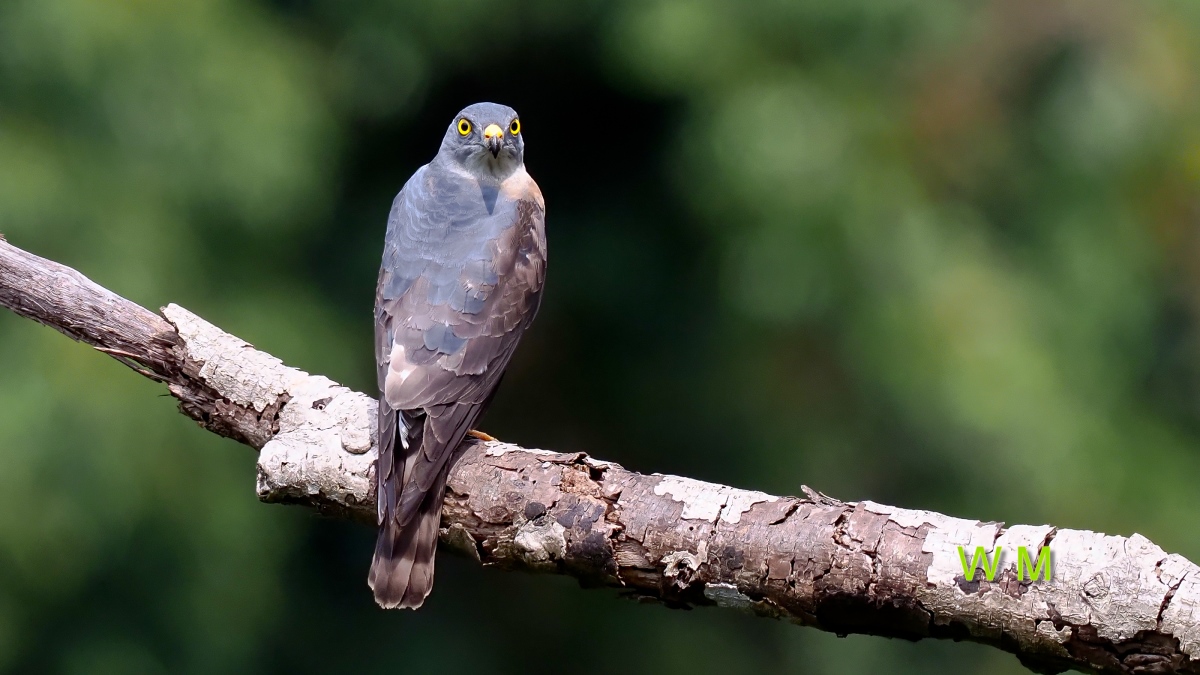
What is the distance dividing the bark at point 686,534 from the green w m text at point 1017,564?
1cm

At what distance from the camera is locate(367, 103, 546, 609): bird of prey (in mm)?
3127

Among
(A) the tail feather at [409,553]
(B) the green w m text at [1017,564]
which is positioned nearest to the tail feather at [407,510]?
(A) the tail feather at [409,553]

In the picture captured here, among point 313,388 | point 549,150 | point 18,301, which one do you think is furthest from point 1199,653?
point 549,150

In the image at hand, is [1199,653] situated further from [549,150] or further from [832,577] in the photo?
[549,150]

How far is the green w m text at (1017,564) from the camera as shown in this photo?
2.42 metres

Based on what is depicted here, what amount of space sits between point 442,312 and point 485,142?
3.14 ft

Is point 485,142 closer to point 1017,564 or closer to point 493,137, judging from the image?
point 493,137

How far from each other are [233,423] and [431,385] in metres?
0.64

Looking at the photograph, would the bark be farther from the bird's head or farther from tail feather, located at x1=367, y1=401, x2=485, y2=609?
the bird's head

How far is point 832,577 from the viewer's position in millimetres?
2592

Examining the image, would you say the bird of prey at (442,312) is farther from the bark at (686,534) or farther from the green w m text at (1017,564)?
the green w m text at (1017,564)

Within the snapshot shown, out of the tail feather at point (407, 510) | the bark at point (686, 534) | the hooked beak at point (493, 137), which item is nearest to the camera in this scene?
the bark at point (686, 534)

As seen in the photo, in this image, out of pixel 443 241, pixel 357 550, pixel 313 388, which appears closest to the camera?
pixel 313 388

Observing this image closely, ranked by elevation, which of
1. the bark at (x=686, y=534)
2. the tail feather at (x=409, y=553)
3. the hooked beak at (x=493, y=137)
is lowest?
the tail feather at (x=409, y=553)
